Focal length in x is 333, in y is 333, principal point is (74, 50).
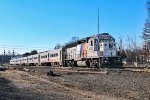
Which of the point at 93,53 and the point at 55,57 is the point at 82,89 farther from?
the point at 55,57

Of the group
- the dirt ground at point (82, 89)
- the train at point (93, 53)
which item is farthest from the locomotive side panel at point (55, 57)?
the dirt ground at point (82, 89)

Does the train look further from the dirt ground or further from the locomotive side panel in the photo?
the dirt ground

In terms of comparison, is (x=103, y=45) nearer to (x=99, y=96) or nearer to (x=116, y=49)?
(x=116, y=49)

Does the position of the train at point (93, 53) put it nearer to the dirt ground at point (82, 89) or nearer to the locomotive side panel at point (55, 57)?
the locomotive side panel at point (55, 57)

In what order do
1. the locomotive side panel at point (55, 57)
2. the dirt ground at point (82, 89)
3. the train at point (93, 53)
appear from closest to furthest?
the dirt ground at point (82, 89) → the train at point (93, 53) → the locomotive side panel at point (55, 57)

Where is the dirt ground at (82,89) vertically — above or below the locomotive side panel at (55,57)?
below

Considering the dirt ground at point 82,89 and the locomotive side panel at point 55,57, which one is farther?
the locomotive side panel at point 55,57

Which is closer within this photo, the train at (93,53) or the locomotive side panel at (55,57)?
the train at (93,53)

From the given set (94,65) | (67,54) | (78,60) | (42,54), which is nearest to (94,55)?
(94,65)

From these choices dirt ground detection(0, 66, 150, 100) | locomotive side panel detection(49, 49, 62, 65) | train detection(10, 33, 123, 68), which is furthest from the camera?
locomotive side panel detection(49, 49, 62, 65)

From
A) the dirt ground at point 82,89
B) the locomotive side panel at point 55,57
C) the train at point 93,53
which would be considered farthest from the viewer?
the locomotive side panel at point 55,57

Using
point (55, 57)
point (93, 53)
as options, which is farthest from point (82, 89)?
point (55, 57)

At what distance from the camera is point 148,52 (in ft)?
178

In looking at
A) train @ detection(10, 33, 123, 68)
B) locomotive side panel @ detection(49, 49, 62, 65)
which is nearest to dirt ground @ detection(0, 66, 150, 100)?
train @ detection(10, 33, 123, 68)
